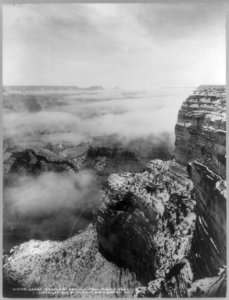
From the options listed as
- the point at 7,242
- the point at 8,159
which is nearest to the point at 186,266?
the point at 7,242

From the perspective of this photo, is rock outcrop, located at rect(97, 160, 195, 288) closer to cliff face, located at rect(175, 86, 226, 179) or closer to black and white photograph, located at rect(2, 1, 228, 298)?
black and white photograph, located at rect(2, 1, 228, 298)

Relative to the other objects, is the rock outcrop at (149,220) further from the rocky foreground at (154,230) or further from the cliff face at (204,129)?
the cliff face at (204,129)

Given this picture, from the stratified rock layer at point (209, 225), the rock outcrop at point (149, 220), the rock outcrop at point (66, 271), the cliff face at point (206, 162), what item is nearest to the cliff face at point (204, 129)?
the cliff face at point (206, 162)

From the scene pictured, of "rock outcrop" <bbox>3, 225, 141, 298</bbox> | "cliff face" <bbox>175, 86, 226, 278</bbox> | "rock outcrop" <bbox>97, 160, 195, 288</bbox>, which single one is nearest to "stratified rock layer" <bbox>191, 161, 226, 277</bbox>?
"cliff face" <bbox>175, 86, 226, 278</bbox>

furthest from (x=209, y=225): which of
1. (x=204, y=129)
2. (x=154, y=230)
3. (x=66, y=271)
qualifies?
(x=66, y=271)

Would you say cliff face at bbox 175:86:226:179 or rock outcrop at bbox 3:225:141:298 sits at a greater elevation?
cliff face at bbox 175:86:226:179

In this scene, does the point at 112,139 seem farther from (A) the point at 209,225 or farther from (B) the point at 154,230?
(A) the point at 209,225
